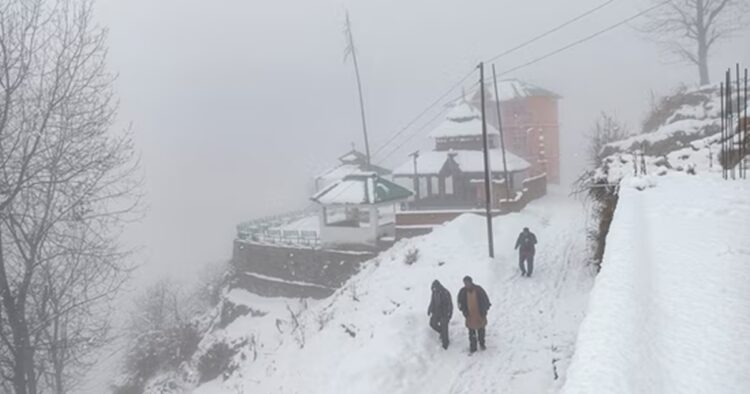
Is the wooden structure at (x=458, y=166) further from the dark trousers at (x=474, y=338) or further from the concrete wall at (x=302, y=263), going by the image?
the dark trousers at (x=474, y=338)

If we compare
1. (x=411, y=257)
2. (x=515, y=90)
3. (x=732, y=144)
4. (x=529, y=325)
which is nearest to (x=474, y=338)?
(x=529, y=325)

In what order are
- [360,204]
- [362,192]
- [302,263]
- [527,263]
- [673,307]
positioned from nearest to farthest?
[673,307], [527,263], [360,204], [362,192], [302,263]

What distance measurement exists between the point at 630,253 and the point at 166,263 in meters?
78.1

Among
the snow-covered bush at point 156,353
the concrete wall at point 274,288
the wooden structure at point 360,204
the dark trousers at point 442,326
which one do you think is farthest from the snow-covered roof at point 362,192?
the dark trousers at point 442,326

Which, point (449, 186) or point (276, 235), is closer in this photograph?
point (276, 235)

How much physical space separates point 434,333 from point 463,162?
1992 centimetres

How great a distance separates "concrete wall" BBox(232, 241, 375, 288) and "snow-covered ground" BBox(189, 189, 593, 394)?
481 cm

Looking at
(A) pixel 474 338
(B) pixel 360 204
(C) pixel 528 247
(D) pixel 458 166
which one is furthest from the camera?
(D) pixel 458 166

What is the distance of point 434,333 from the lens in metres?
11.4

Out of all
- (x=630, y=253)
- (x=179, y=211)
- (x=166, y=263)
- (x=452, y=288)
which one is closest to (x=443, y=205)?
(x=452, y=288)

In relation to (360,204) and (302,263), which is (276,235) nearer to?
(302,263)

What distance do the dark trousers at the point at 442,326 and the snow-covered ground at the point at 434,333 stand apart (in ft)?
0.65

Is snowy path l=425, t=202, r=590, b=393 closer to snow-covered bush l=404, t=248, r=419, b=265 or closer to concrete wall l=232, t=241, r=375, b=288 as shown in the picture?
snow-covered bush l=404, t=248, r=419, b=265

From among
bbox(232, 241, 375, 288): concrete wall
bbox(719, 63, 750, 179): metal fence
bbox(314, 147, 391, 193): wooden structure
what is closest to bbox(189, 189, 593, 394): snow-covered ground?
bbox(719, 63, 750, 179): metal fence
